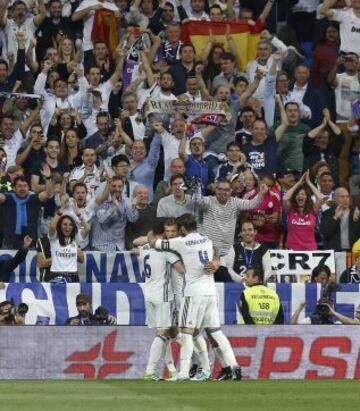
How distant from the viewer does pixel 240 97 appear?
2445 cm

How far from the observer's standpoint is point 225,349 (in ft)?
59.2

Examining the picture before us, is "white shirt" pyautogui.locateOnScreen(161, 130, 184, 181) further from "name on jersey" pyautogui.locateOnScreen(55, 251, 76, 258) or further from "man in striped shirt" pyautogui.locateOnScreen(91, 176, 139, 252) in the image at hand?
"name on jersey" pyautogui.locateOnScreen(55, 251, 76, 258)

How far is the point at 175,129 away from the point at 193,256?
18.9 feet

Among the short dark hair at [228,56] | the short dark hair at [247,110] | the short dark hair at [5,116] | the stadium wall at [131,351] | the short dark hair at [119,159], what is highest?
the short dark hair at [228,56]

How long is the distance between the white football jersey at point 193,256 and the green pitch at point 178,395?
1.12 m

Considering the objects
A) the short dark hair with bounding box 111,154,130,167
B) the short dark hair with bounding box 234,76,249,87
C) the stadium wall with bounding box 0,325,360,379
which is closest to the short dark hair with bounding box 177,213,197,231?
the stadium wall with bounding box 0,325,360,379

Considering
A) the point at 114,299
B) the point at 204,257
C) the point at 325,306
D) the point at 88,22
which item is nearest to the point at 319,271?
the point at 325,306

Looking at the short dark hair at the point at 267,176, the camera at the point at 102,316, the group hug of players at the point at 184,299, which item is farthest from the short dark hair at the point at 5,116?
the group hug of players at the point at 184,299

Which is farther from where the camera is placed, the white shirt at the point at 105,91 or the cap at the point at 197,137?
the white shirt at the point at 105,91

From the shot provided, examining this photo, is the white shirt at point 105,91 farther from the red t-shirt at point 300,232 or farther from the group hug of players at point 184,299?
the group hug of players at point 184,299

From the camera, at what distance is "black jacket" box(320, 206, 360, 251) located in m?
22.6

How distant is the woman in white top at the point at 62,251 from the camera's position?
21.4 m

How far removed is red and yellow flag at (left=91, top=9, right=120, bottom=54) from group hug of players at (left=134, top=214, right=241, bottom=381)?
795cm

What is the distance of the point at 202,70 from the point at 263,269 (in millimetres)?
4630
